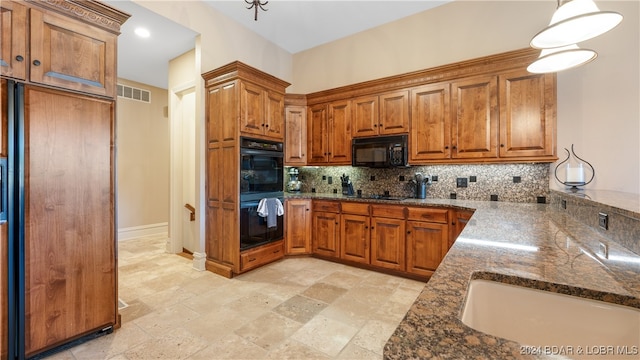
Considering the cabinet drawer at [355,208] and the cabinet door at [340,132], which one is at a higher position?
the cabinet door at [340,132]

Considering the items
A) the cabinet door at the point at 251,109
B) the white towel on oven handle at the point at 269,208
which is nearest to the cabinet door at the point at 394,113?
the cabinet door at the point at 251,109

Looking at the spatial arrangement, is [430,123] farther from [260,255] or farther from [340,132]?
[260,255]

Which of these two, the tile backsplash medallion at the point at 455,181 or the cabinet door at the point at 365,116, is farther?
the cabinet door at the point at 365,116

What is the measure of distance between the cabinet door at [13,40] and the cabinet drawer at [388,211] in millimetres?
3193

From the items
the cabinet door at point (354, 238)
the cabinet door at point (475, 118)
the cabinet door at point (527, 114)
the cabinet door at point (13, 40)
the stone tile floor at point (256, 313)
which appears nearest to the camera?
the cabinet door at point (13, 40)

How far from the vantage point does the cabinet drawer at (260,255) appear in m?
3.11

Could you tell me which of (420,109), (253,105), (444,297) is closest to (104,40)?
(253,105)

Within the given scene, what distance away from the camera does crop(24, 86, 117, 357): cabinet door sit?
1.64 meters

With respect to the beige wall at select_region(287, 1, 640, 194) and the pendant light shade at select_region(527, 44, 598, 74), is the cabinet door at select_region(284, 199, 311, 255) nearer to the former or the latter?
the beige wall at select_region(287, 1, 640, 194)

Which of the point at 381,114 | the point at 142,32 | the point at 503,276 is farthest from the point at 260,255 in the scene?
the point at 142,32

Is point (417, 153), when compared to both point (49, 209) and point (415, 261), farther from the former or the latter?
point (49, 209)

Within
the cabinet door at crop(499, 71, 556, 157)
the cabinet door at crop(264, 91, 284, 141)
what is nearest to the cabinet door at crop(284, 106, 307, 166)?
the cabinet door at crop(264, 91, 284, 141)

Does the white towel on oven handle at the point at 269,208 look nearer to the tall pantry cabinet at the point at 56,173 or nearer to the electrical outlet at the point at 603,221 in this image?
the tall pantry cabinet at the point at 56,173

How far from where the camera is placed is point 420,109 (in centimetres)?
322
